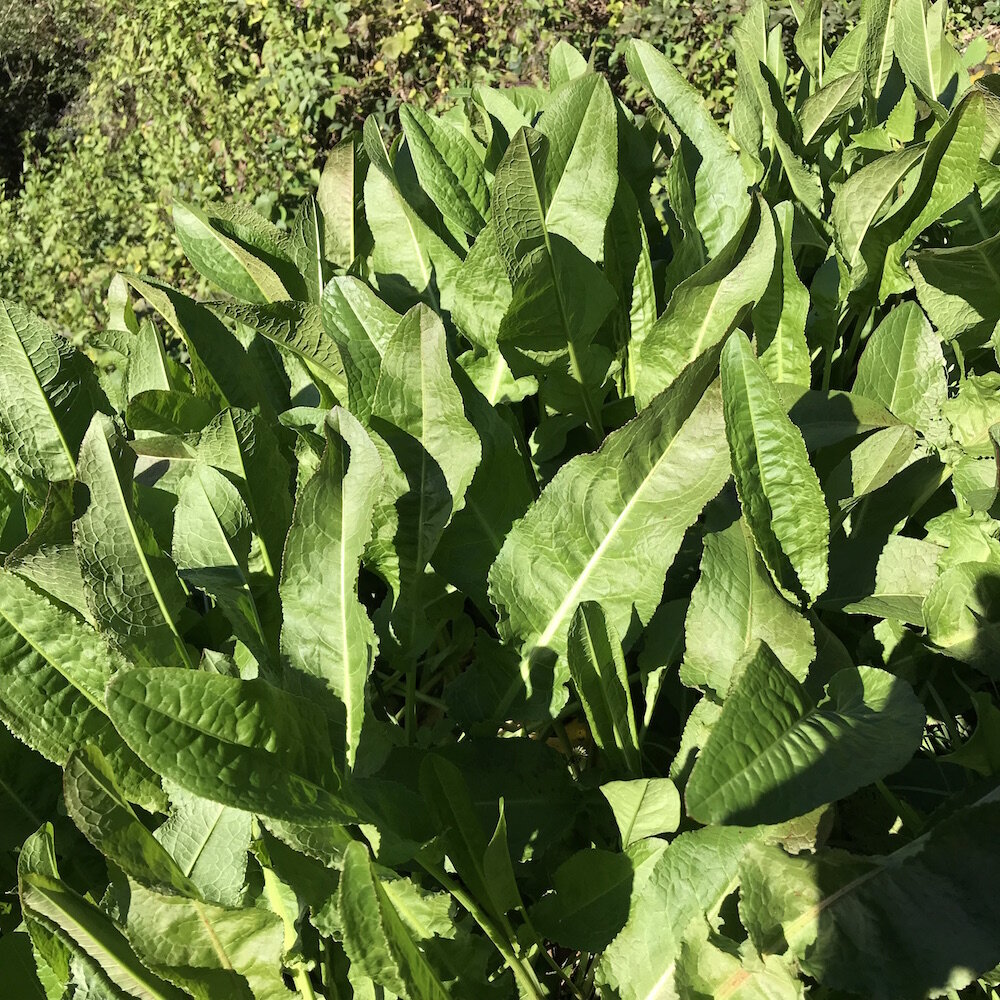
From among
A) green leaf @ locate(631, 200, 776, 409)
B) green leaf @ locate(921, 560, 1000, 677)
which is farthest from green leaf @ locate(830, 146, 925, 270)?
green leaf @ locate(921, 560, 1000, 677)

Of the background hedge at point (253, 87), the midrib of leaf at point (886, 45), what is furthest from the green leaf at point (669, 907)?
the background hedge at point (253, 87)

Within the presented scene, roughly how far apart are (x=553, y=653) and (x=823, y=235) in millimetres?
835

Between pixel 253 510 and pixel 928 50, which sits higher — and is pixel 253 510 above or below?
above

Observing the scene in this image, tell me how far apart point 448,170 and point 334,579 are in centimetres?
77

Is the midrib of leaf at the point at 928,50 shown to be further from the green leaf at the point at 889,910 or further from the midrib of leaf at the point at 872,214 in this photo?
the green leaf at the point at 889,910

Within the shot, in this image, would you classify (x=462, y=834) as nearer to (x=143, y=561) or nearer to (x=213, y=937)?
(x=213, y=937)

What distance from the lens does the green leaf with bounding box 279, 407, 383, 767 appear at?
94 centimetres

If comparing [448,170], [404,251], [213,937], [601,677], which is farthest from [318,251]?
[213,937]

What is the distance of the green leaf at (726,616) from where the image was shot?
37.8 inches

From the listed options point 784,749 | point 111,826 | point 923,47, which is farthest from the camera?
point 923,47

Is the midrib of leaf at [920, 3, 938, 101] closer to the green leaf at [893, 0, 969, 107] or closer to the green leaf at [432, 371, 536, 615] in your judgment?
the green leaf at [893, 0, 969, 107]

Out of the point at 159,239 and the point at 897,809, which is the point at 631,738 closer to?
the point at 897,809

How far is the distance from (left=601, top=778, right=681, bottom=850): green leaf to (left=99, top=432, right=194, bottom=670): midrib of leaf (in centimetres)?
43

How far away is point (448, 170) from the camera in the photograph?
1.50 m
